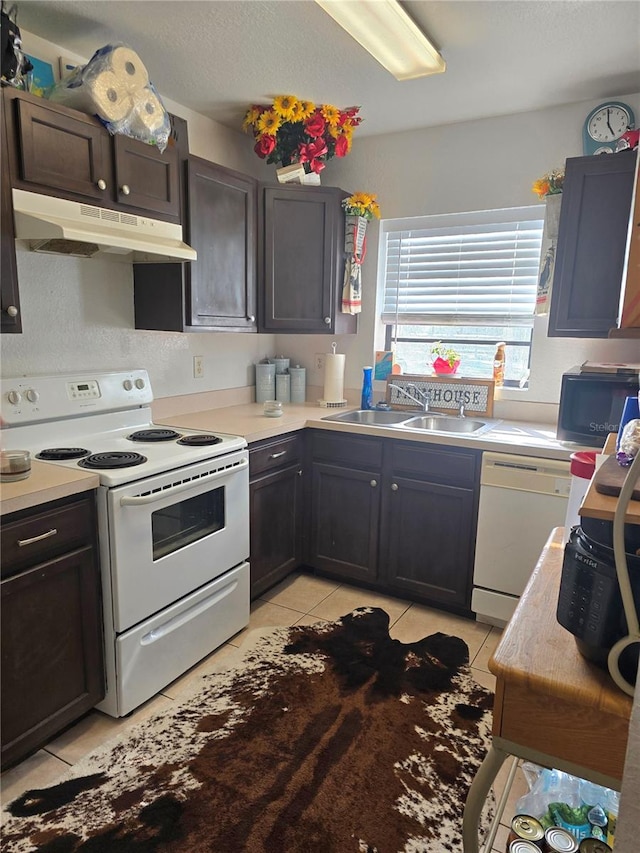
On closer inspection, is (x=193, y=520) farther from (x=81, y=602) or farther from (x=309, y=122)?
(x=309, y=122)

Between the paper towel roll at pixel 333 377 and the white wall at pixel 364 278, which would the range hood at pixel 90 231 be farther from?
the paper towel roll at pixel 333 377

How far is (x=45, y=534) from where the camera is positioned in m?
1.63

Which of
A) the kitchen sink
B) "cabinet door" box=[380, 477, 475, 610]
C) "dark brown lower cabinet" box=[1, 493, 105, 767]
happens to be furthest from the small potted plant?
"dark brown lower cabinet" box=[1, 493, 105, 767]

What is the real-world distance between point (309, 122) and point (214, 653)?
265cm

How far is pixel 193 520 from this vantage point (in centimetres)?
218

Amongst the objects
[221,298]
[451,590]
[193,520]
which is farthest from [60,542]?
[451,590]

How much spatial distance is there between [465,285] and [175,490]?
83.0 inches

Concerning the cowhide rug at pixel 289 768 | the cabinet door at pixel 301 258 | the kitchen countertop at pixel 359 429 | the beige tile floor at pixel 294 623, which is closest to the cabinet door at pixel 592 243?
the kitchen countertop at pixel 359 429

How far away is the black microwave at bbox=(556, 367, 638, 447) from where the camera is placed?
2.28 meters

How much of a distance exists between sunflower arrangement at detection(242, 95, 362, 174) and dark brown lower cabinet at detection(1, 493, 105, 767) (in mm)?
2108

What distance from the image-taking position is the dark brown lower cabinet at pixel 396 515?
8.45 feet

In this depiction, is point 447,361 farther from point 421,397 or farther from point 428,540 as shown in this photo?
point 428,540

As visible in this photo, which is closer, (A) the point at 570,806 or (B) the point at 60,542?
(A) the point at 570,806

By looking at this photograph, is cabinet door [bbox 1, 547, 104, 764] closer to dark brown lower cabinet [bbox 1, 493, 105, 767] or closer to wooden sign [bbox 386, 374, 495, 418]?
dark brown lower cabinet [bbox 1, 493, 105, 767]
